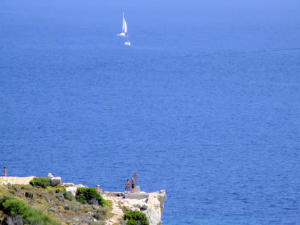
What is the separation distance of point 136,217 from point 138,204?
1.89m

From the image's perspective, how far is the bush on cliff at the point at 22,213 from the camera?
74.1 feet

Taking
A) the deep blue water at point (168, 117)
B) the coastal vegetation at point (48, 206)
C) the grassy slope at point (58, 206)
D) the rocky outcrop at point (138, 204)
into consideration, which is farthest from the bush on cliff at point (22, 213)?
the deep blue water at point (168, 117)

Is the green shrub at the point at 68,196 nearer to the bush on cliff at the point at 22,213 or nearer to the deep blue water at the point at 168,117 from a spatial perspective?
the bush on cliff at the point at 22,213

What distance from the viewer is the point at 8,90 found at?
315 feet

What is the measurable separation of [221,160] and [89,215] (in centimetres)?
4000

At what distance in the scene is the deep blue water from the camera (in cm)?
5716

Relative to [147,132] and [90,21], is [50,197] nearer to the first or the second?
[147,132]

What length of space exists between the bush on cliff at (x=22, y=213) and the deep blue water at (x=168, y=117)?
87.7 ft

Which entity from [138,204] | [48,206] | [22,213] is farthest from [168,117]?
[22,213]

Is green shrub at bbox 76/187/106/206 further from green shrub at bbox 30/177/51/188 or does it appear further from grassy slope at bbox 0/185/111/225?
green shrub at bbox 30/177/51/188

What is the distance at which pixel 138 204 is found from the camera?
96.9 feet

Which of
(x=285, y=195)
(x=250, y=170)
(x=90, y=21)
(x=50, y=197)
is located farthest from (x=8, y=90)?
(x=90, y=21)

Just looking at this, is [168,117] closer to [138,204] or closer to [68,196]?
[138,204]

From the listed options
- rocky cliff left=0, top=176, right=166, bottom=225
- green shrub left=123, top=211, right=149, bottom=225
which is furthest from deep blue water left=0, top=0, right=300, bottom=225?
green shrub left=123, top=211, right=149, bottom=225
